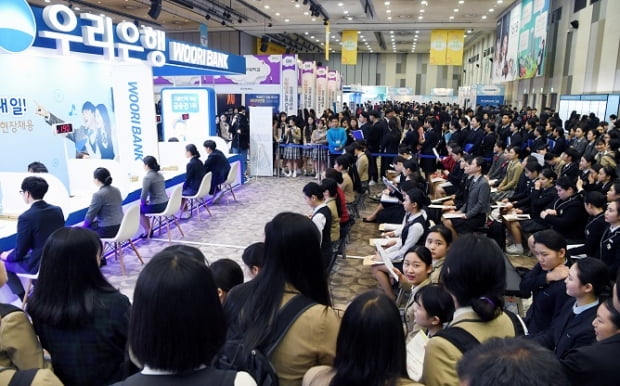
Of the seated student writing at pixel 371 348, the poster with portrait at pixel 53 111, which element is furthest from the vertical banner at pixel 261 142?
the seated student writing at pixel 371 348

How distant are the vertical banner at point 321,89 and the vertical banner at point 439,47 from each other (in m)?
4.02

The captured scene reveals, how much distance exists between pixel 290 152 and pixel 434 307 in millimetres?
8277

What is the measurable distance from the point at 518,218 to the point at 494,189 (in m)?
1.38

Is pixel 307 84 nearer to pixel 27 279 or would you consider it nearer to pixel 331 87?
pixel 331 87

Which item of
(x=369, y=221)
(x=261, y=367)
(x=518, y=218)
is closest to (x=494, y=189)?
(x=518, y=218)

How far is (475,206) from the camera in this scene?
5.10m

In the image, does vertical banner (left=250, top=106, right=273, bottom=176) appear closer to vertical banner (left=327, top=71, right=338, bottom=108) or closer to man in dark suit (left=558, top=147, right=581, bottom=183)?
man in dark suit (left=558, top=147, right=581, bottom=183)

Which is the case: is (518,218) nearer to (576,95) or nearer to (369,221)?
(369,221)

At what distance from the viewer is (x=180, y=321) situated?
1147 mm

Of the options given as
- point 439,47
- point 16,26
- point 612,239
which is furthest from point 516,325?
point 439,47

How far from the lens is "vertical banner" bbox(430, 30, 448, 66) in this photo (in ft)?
55.7

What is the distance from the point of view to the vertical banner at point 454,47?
664 inches

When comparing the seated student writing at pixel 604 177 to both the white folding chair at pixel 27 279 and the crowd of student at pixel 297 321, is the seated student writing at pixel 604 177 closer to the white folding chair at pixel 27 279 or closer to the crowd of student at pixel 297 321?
the crowd of student at pixel 297 321

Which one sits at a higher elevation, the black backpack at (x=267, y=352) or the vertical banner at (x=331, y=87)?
the vertical banner at (x=331, y=87)
